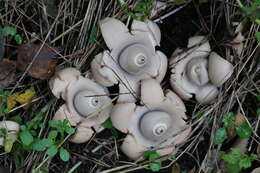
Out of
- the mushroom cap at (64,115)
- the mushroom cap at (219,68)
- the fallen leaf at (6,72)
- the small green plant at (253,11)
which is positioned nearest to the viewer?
the small green plant at (253,11)

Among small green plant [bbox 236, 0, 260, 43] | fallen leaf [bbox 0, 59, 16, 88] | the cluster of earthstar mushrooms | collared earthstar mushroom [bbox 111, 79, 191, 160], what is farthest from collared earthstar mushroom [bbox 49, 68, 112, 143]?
small green plant [bbox 236, 0, 260, 43]

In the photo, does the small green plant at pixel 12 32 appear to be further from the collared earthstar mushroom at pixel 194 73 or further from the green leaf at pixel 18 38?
the collared earthstar mushroom at pixel 194 73

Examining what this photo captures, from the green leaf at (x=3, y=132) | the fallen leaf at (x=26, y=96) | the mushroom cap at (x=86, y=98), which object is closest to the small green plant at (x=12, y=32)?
the fallen leaf at (x=26, y=96)

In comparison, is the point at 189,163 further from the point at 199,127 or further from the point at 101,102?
the point at 101,102

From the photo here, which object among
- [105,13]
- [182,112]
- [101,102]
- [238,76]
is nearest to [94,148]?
[101,102]

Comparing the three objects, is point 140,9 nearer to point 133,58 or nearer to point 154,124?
point 133,58

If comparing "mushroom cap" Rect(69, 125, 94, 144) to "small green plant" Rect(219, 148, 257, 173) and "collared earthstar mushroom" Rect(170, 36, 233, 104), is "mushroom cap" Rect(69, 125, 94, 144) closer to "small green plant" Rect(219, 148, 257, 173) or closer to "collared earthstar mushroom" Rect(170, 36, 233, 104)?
"collared earthstar mushroom" Rect(170, 36, 233, 104)
